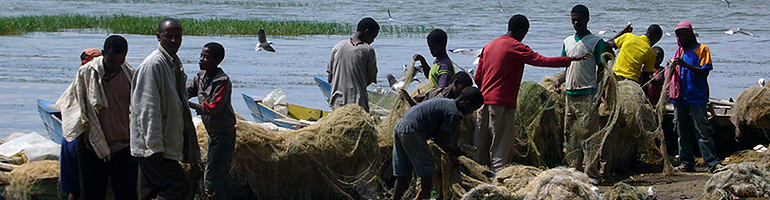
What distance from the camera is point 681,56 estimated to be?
7.48 m

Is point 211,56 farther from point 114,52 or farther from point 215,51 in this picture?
point 114,52

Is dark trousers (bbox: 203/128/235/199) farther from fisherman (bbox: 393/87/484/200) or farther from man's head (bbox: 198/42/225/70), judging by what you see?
fisherman (bbox: 393/87/484/200)

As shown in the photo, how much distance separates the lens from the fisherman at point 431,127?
16.3 ft

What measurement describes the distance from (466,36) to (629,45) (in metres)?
19.5

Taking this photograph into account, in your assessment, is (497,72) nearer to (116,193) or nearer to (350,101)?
(350,101)

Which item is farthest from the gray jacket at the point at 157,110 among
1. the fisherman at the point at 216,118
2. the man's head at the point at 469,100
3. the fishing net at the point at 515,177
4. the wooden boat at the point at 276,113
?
the wooden boat at the point at 276,113

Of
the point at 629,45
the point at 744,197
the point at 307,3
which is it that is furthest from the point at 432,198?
the point at 307,3

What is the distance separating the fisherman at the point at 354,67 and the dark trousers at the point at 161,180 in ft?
6.99

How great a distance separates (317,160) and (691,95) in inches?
152

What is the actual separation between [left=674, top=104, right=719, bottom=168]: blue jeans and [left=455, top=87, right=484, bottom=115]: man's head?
346 cm

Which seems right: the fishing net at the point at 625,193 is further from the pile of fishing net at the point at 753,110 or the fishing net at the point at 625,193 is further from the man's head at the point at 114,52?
the man's head at the point at 114,52

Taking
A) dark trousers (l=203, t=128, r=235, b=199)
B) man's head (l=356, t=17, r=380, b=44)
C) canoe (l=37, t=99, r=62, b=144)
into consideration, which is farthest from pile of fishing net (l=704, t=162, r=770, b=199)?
canoe (l=37, t=99, r=62, b=144)

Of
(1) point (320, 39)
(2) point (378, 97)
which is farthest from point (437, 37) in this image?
(1) point (320, 39)

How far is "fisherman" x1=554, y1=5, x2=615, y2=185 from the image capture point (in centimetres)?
643
